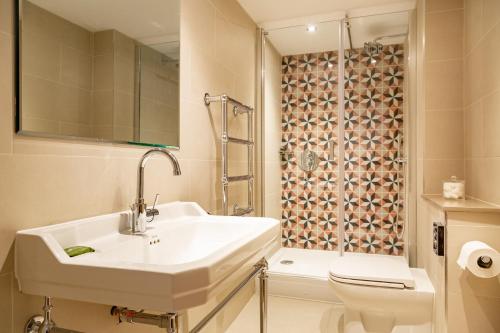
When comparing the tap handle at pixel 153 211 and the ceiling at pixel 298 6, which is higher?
the ceiling at pixel 298 6

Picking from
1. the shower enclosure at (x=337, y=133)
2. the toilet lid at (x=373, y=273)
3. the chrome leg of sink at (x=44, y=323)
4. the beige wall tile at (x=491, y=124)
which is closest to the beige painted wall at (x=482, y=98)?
the beige wall tile at (x=491, y=124)

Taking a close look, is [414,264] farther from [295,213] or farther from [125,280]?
[125,280]

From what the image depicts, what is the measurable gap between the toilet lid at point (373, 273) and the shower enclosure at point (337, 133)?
2.47 feet

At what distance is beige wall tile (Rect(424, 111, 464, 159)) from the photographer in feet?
6.57

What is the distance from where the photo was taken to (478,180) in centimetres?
174

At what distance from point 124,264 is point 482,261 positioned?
134 centimetres

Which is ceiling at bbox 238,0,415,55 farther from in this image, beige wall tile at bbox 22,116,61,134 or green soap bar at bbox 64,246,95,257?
green soap bar at bbox 64,246,95,257

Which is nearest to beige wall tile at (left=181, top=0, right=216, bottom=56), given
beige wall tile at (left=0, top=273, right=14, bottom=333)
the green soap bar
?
the green soap bar

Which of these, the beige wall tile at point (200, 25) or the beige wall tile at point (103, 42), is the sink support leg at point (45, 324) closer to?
the beige wall tile at point (103, 42)

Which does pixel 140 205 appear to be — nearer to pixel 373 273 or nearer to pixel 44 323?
pixel 44 323

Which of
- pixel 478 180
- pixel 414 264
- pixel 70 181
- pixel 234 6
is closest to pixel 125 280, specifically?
pixel 70 181

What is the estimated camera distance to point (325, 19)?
8.45 feet

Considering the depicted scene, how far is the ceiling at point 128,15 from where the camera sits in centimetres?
102

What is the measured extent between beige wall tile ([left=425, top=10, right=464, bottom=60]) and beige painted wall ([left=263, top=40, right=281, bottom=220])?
48.5 inches
